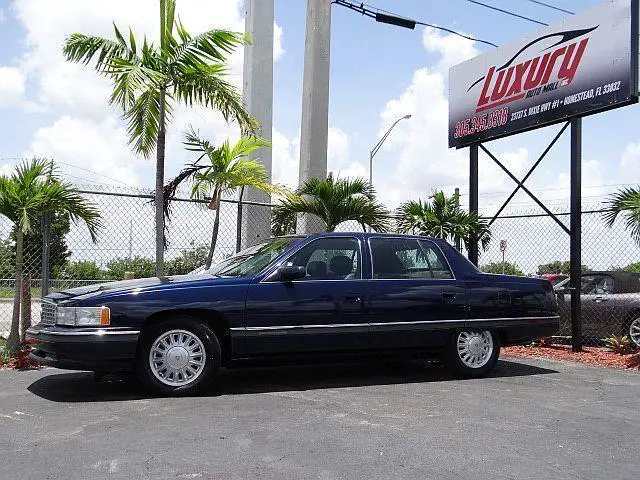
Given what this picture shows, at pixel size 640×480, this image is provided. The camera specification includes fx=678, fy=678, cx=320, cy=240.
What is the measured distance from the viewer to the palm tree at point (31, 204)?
26.6 feet

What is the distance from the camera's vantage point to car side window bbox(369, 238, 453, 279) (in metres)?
7.27

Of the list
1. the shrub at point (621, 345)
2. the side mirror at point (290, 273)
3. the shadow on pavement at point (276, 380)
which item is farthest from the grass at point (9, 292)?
the shrub at point (621, 345)

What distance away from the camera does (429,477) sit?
4.04 m

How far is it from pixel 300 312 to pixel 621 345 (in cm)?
563

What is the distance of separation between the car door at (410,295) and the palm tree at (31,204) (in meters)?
3.81

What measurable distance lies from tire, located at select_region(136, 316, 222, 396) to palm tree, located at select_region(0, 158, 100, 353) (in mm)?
2758

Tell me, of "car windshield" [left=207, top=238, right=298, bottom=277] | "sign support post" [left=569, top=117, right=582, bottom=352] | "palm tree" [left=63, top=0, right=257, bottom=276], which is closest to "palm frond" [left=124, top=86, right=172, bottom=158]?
"palm tree" [left=63, top=0, right=257, bottom=276]

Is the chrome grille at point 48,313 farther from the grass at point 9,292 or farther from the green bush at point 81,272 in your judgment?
the green bush at point 81,272

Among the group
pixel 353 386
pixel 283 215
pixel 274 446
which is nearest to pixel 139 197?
pixel 283 215

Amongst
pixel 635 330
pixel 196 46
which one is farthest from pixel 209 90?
pixel 635 330

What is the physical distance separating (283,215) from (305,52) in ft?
14.6

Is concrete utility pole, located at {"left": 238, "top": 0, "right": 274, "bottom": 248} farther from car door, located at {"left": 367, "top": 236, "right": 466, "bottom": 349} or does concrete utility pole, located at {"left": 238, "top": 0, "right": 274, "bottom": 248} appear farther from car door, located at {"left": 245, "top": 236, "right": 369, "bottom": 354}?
car door, located at {"left": 245, "top": 236, "right": 369, "bottom": 354}

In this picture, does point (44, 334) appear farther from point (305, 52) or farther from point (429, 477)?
point (305, 52)

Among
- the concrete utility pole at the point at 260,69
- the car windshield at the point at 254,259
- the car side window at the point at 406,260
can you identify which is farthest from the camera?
the concrete utility pole at the point at 260,69
